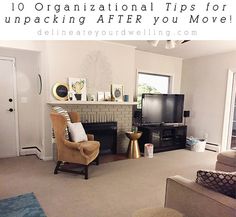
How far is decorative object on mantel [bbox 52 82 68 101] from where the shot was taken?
3.56 meters

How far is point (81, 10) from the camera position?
1693mm

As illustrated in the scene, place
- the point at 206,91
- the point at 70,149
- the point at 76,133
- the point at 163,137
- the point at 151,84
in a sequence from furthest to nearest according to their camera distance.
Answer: the point at 151,84 < the point at 206,91 < the point at 163,137 < the point at 76,133 < the point at 70,149

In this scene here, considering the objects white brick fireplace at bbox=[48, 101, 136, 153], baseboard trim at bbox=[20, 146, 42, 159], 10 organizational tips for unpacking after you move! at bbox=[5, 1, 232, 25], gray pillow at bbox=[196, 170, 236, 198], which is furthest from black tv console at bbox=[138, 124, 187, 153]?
gray pillow at bbox=[196, 170, 236, 198]

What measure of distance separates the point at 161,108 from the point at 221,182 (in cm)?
344

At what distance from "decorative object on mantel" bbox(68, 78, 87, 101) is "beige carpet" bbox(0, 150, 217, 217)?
52.7 inches

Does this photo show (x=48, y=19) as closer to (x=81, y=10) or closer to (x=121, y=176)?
(x=81, y=10)

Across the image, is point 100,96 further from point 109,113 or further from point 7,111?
point 7,111

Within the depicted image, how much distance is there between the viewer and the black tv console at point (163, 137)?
14.3ft

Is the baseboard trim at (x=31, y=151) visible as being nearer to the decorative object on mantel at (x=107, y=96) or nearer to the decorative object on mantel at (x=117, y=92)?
the decorative object on mantel at (x=107, y=96)

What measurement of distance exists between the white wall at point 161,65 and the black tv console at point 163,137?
1.30m

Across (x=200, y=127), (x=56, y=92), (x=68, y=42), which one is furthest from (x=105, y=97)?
(x=200, y=127)

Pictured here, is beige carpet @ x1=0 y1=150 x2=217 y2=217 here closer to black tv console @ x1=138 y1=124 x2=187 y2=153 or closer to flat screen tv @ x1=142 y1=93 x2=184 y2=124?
black tv console @ x1=138 y1=124 x2=187 y2=153

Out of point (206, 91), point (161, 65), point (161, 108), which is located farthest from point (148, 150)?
point (161, 65)

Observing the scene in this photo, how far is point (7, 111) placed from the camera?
3.84m
